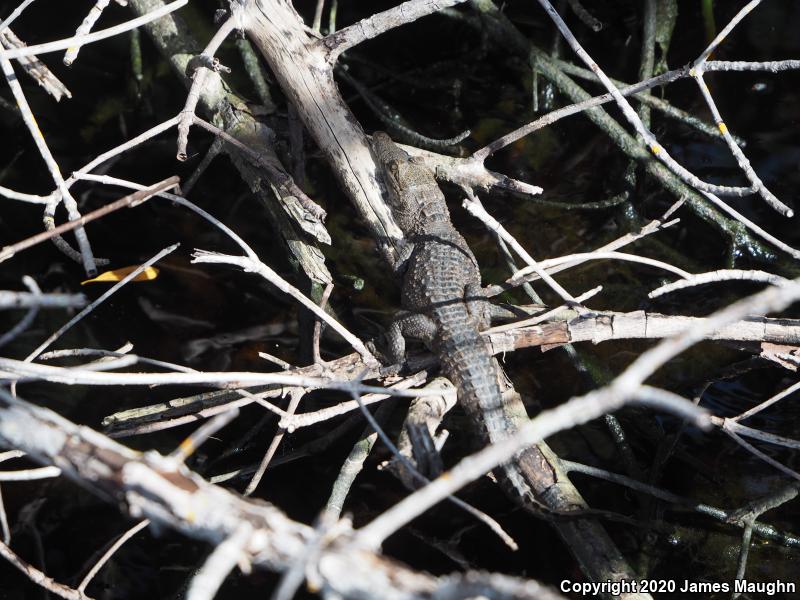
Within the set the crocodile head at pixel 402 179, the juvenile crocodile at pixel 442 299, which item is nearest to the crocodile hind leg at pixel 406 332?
the juvenile crocodile at pixel 442 299

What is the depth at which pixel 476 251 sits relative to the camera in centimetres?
Answer: 462

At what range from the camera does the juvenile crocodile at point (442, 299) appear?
308 cm

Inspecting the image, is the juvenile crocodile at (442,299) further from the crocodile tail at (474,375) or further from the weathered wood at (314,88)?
the weathered wood at (314,88)

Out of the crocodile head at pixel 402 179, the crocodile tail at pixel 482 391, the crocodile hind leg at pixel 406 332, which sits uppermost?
the crocodile head at pixel 402 179

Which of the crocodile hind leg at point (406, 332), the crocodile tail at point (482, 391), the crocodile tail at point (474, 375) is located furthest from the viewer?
the crocodile hind leg at point (406, 332)

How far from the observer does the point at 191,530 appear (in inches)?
68.8

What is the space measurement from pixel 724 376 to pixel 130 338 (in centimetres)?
359

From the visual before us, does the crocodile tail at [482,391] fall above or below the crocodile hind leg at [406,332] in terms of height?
below

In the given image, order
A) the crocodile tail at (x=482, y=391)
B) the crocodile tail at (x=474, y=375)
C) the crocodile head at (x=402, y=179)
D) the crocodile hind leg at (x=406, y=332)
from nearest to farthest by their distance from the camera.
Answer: the crocodile tail at (x=482, y=391)
the crocodile tail at (x=474, y=375)
the crocodile hind leg at (x=406, y=332)
the crocodile head at (x=402, y=179)

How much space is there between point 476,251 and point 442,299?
4.11 feet

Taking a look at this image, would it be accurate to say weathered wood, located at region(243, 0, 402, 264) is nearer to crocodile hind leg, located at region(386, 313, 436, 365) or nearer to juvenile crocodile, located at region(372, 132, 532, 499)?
juvenile crocodile, located at region(372, 132, 532, 499)

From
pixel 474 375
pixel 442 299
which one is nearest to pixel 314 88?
pixel 442 299

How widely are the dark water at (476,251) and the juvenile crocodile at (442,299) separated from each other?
2.11 ft

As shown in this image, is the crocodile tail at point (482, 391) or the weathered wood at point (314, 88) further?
the weathered wood at point (314, 88)
